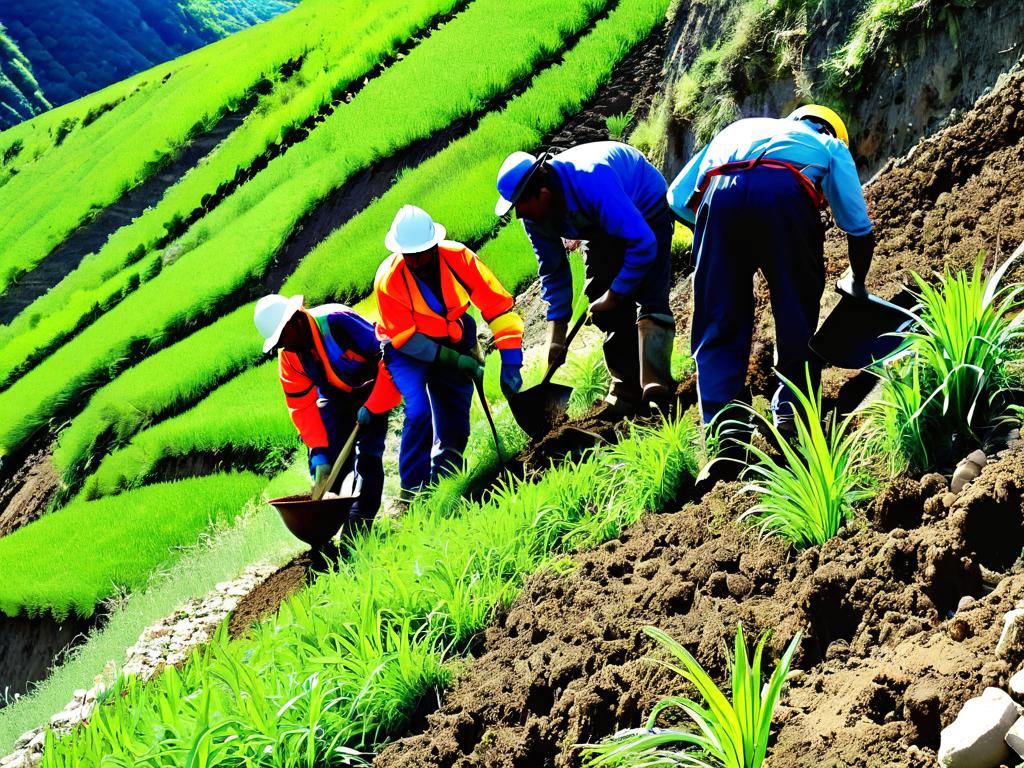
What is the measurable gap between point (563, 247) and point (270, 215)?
9.55 m

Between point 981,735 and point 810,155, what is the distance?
2.22m

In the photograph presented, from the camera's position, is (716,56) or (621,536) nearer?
(621,536)

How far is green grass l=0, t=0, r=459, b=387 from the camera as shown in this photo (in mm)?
16203

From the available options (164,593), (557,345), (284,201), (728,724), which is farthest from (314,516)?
(284,201)

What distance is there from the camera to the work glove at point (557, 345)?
500 centimetres

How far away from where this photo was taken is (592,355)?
5.59 m

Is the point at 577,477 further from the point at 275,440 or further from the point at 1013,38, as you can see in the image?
the point at 275,440

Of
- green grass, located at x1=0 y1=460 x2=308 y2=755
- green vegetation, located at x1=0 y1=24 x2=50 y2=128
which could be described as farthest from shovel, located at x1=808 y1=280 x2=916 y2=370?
green vegetation, located at x1=0 y1=24 x2=50 y2=128

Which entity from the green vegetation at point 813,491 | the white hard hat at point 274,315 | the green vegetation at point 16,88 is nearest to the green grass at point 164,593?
the white hard hat at point 274,315

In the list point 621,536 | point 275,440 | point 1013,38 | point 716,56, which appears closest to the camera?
point 621,536

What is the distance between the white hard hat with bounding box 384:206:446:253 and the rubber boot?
4.23 ft

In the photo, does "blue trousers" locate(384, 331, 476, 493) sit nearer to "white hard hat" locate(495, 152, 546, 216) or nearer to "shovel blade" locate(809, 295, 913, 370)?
"white hard hat" locate(495, 152, 546, 216)

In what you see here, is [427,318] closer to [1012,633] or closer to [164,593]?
[164,593]

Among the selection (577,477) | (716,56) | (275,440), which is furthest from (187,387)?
(577,477)
